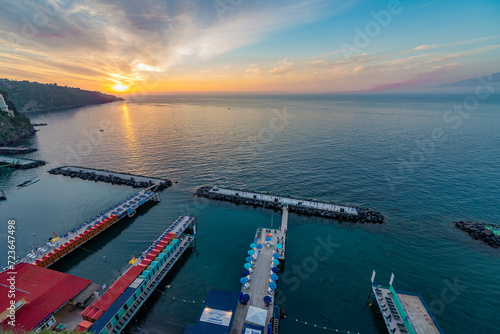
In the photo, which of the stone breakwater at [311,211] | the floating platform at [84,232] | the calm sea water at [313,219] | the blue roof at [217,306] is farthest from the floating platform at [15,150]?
the blue roof at [217,306]

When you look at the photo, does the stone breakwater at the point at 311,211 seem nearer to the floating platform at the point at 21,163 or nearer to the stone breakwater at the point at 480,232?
the stone breakwater at the point at 480,232

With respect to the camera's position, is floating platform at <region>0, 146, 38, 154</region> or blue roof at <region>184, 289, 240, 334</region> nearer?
blue roof at <region>184, 289, 240, 334</region>

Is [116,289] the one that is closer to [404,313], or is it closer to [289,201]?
[404,313]

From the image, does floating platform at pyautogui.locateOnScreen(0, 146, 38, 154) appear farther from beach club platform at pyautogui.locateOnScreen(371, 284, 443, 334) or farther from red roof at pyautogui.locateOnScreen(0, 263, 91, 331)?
beach club platform at pyautogui.locateOnScreen(371, 284, 443, 334)

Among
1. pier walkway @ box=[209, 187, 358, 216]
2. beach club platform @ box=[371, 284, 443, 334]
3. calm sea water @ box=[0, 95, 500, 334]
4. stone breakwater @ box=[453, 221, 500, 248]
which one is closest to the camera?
beach club platform @ box=[371, 284, 443, 334]

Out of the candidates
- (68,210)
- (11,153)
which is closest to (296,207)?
(68,210)

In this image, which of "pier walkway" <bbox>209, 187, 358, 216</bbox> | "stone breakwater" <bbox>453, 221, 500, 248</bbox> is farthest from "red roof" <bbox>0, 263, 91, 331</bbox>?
"stone breakwater" <bbox>453, 221, 500, 248</bbox>

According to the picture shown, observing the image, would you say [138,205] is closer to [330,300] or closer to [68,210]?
[68,210]
